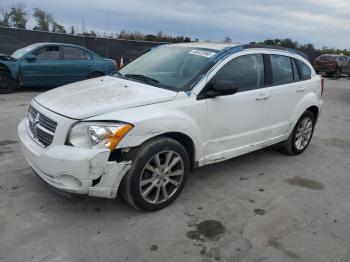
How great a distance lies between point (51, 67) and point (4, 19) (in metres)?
30.6

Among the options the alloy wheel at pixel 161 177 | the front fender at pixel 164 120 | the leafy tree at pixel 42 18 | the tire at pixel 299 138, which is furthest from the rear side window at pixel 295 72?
the leafy tree at pixel 42 18

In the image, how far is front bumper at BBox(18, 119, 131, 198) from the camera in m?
3.02

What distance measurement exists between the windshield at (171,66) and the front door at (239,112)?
0.89ft

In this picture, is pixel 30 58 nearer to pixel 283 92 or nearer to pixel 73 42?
Answer: pixel 73 42

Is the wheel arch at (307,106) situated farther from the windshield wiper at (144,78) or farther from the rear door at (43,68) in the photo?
the rear door at (43,68)

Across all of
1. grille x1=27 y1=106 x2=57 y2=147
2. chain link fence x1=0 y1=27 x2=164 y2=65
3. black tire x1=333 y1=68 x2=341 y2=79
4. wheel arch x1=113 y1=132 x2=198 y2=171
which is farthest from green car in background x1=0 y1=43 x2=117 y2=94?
black tire x1=333 y1=68 x2=341 y2=79

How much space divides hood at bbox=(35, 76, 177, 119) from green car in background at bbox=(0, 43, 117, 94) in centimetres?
624

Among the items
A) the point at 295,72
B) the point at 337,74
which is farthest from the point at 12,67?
the point at 337,74

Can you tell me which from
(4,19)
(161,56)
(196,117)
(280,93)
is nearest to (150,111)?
(196,117)

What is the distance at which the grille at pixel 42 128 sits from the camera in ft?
10.6

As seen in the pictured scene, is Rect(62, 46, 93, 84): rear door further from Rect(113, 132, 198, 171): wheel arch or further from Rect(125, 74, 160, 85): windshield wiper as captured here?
Rect(113, 132, 198, 171): wheel arch

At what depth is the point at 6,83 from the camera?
9.90 metres

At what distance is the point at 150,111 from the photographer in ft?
11.0

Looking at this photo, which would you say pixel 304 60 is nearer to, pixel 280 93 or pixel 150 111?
pixel 280 93
